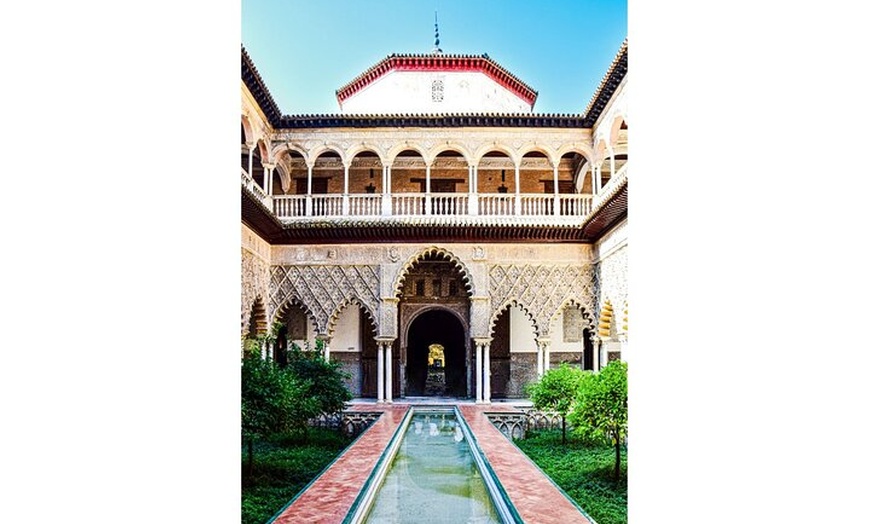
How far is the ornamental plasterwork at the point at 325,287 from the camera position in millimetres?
14727

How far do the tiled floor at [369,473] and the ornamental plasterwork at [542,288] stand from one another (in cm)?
454

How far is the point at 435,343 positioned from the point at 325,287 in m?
4.77

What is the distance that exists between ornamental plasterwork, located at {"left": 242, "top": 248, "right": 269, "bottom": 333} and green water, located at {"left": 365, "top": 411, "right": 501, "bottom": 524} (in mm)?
3952

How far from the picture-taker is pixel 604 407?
305 inches

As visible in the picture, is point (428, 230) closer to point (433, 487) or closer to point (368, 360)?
point (368, 360)

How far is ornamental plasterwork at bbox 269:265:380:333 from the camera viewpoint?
14.7 m

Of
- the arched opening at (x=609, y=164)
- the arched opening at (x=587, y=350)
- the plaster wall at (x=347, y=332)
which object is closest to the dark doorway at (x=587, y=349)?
the arched opening at (x=587, y=350)

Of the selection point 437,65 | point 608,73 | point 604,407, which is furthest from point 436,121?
point 604,407

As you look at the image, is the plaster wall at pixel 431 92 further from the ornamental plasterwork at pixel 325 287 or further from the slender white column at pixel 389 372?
the slender white column at pixel 389 372
